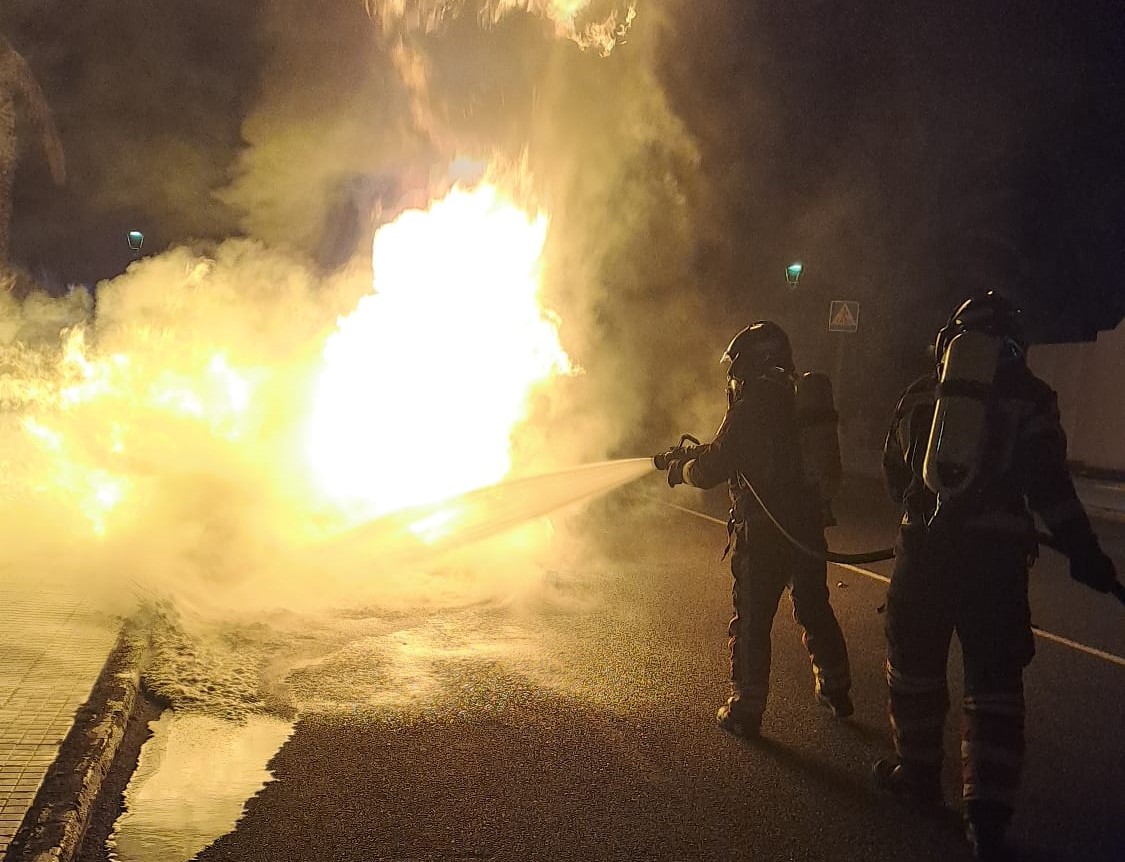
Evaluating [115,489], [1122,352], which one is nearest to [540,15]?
[115,489]

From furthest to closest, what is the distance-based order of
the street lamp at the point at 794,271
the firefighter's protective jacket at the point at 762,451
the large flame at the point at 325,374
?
1. the street lamp at the point at 794,271
2. the large flame at the point at 325,374
3. the firefighter's protective jacket at the point at 762,451

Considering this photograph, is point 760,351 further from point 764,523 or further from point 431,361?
point 431,361

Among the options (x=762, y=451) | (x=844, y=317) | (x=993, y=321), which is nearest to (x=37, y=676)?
(x=762, y=451)

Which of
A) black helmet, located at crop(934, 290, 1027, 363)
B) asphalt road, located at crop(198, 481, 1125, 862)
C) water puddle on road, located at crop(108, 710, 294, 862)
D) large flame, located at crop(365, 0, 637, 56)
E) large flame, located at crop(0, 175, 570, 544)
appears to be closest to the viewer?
water puddle on road, located at crop(108, 710, 294, 862)

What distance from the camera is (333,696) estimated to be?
435cm

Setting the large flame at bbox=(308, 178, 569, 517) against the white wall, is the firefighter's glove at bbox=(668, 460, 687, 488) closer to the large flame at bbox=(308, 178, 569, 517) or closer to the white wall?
the large flame at bbox=(308, 178, 569, 517)

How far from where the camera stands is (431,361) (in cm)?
780

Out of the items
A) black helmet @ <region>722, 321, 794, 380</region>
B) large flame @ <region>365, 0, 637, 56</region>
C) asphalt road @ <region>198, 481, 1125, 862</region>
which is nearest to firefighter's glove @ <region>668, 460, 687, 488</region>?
black helmet @ <region>722, 321, 794, 380</region>

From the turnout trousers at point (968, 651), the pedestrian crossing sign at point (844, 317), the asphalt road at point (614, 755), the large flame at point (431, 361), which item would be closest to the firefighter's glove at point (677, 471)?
the asphalt road at point (614, 755)

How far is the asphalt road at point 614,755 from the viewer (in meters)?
3.14

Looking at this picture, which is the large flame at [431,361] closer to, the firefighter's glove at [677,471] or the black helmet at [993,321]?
the firefighter's glove at [677,471]

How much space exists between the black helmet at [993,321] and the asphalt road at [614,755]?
76.5 inches

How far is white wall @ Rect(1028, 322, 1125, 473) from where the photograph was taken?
15.1 metres

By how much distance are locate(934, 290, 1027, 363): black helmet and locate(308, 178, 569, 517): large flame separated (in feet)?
16.6
